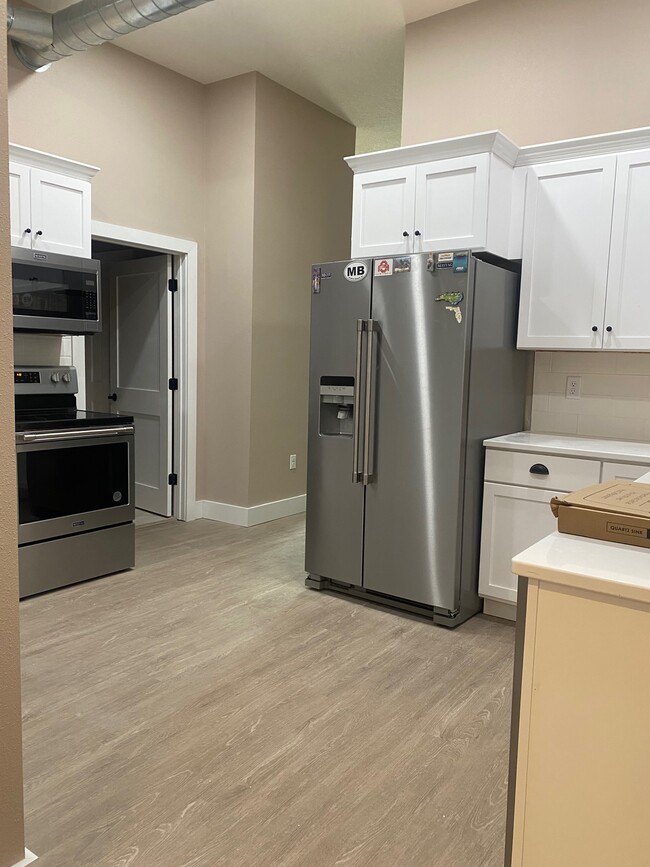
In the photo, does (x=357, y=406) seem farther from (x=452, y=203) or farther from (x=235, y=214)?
(x=235, y=214)

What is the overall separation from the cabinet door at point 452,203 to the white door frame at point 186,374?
2131mm

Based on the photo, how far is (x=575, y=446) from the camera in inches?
121

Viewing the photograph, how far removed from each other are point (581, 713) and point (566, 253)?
2.59 metres

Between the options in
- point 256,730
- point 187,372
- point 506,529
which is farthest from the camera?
point 187,372

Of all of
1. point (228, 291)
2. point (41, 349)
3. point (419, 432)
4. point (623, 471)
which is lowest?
point (623, 471)

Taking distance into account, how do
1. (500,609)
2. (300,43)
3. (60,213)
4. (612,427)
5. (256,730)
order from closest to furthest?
(256,730) → (500,609) → (612,427) → (60,213) → (300,43)

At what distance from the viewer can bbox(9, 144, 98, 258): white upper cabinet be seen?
345 cm

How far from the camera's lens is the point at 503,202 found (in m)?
3.31

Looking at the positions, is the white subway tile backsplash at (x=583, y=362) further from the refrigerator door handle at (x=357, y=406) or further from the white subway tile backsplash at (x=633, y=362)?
the refrigerator door handle at (x=357, y=406)

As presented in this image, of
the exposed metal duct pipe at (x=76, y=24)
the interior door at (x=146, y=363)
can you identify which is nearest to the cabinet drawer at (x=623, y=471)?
the exposed metal duct pipe at (x=76, y=24)

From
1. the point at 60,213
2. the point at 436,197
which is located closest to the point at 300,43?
the point at 436,197

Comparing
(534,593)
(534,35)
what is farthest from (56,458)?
(534,35)

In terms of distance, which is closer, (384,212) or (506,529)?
(506,529)

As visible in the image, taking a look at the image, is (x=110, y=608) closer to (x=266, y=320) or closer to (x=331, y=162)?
(x=266, y=320)
